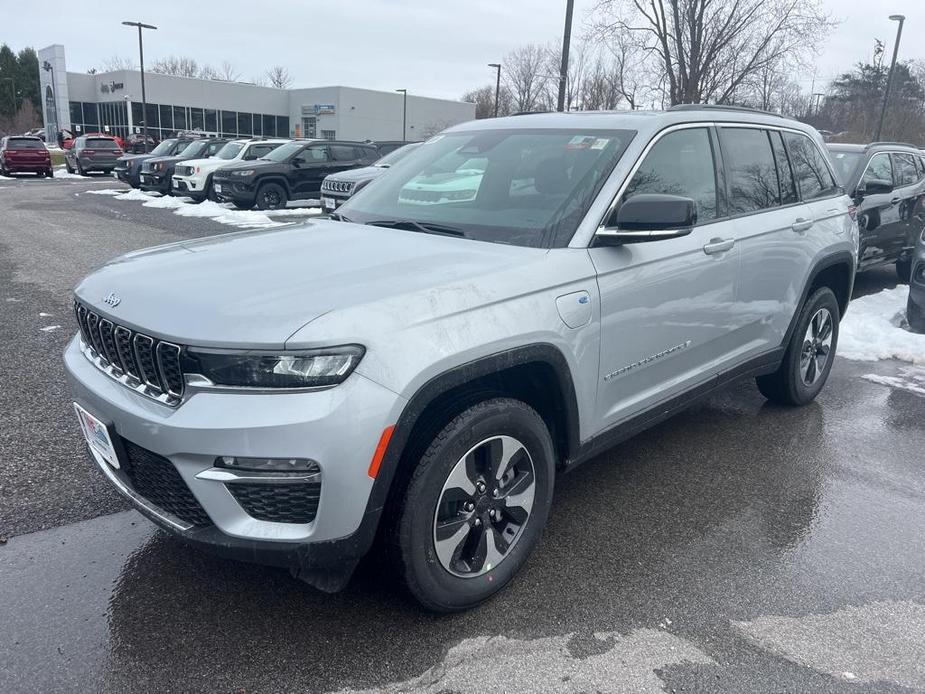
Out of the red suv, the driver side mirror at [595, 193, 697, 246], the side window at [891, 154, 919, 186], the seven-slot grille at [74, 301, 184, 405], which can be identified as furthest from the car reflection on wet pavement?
the red suv

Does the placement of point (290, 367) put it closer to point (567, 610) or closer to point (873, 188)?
point (567, 610)

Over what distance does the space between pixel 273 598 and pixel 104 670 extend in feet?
2.09

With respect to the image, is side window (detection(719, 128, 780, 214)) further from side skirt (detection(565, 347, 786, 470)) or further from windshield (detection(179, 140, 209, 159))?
windshield (detection(179, 140, 209, 159))

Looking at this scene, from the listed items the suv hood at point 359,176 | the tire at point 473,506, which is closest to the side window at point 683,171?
the tire at point 473,506

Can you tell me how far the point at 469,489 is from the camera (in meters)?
2.80

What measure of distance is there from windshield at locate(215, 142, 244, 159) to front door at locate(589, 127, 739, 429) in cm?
1808

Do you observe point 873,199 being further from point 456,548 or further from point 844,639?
point 456,548

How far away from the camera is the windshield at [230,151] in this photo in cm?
2017

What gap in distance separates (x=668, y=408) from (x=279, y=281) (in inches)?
81.0

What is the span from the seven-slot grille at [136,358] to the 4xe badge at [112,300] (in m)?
0.06

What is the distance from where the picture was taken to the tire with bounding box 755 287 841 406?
16.3 ft

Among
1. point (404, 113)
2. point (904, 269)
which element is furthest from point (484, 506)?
point (404, 113)

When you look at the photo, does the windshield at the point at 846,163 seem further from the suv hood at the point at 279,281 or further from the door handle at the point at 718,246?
the suv hood at the point at 279,281

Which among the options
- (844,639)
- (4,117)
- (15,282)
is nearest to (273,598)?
(844,639)
